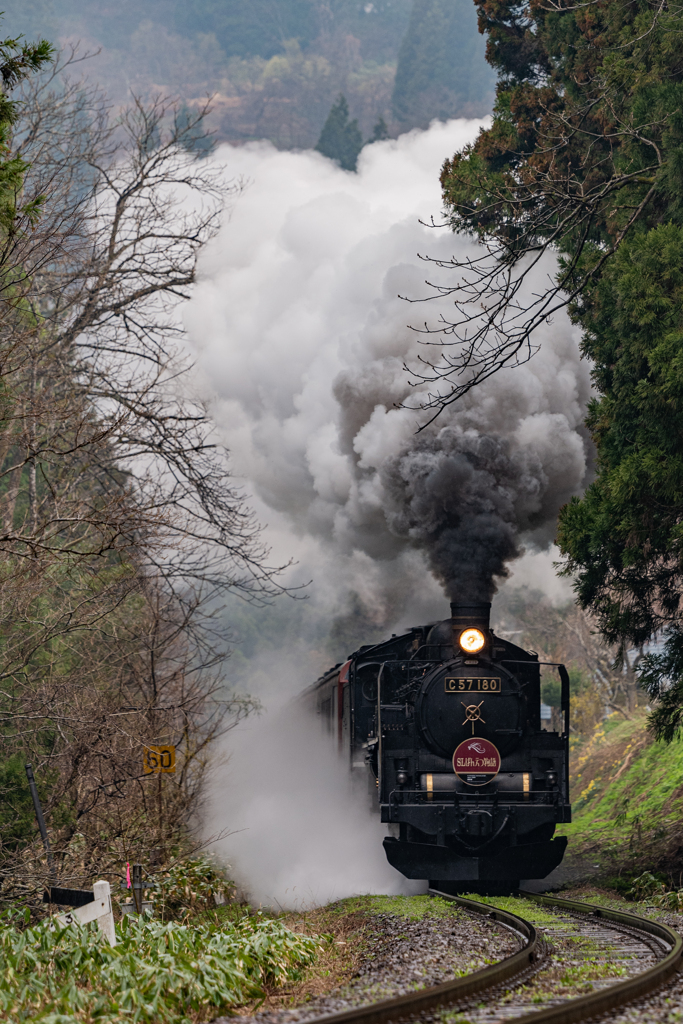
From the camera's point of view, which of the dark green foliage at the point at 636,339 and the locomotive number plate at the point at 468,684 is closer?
the dark green foliage at the point at 636,339

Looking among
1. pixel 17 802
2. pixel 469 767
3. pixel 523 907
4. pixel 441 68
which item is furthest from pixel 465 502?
pixel 441 68

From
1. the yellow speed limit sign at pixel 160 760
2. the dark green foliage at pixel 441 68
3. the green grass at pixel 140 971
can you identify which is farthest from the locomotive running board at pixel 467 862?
the dark green foliage at pixel 441 68

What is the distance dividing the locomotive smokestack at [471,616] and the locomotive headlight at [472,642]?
0.10 meters

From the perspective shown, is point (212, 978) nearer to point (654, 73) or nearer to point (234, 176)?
point (654, 73)

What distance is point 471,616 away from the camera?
11570 millimetres

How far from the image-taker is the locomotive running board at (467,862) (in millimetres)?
11219

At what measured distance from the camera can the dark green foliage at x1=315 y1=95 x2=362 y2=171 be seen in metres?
101

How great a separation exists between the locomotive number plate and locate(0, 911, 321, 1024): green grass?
4.31m

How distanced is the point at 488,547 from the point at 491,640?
1.38m

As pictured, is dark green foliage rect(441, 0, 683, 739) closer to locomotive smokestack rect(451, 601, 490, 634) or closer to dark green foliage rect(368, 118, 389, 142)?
locomotive smokestack rect(451, 601, 490, 634)

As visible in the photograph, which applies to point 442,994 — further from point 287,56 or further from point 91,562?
point 287,56

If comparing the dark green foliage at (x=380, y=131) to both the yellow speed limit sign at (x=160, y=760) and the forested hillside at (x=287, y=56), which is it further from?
the yellow speed limit sign at (x=160, y=760)

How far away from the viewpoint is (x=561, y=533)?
1229cm

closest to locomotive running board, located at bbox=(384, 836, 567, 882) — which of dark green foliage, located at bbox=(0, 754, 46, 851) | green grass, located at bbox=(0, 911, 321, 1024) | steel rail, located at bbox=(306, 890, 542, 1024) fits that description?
steel rail, located at bbox=(306, 890, 542, 1024)
